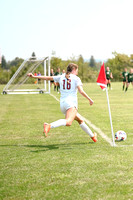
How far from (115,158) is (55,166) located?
1.14m

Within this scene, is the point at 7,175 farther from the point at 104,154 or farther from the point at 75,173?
the point at 104,154

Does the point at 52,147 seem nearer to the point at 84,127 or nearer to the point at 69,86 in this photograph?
the point at 84,127

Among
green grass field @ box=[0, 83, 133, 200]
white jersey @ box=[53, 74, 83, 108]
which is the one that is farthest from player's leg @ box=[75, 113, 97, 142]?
white jersey @ box=[53, 74, 83, 108]

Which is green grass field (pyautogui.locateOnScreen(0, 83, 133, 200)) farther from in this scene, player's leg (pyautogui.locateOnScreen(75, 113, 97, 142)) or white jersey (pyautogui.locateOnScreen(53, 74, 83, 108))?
white jersey (pyautogui.locateOnScreen(53, 74, 83, 108))

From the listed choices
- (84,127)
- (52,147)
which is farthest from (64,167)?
(84,127)

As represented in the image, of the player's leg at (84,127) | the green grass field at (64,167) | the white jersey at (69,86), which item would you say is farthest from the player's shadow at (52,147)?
the white jersey at (69,86)

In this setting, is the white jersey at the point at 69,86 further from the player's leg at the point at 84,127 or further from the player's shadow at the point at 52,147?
the player's shadow at the point at 52,147

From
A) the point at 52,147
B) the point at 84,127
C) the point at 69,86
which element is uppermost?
the point at 69,86

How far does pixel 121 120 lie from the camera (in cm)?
1125

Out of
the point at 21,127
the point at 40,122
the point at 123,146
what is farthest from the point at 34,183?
the point at 40,122

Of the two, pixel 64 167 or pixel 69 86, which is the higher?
pixel 69 86

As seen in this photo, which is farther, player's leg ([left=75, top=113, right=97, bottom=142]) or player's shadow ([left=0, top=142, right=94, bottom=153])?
player's leg ([left=75, top=113, right=97, bottom=142])

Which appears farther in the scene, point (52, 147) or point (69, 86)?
point (52, 147)

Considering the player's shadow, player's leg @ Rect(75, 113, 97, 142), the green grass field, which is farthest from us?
player's leg @ Rect(75, 113, 97, 142)
